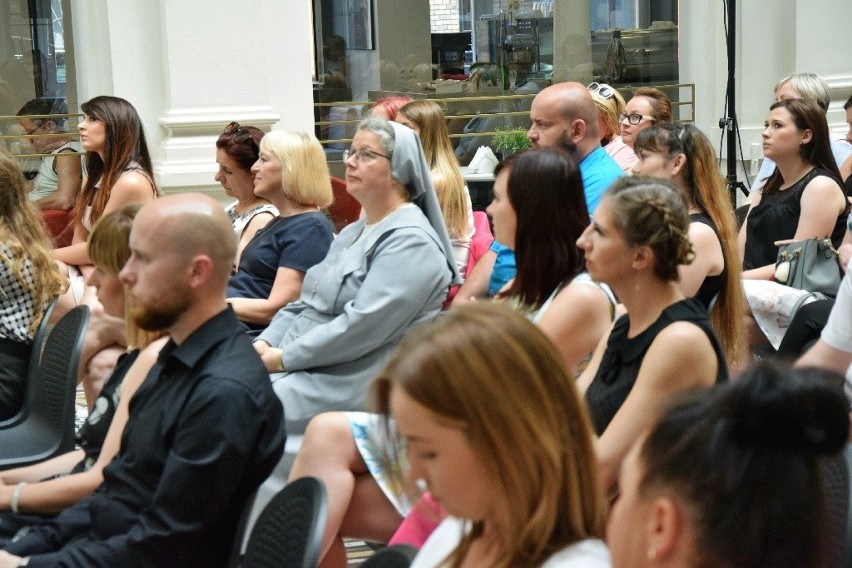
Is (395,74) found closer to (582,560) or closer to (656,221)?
(656,221)

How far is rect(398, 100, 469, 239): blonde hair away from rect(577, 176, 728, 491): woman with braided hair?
2.25m

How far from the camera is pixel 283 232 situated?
4.51 m

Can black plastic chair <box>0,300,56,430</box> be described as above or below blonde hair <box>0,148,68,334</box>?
below

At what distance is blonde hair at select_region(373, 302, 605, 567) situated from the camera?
151 cm

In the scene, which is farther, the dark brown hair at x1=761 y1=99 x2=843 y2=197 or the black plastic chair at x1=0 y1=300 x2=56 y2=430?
the dark brown hair at x1=761 y1=99 x2=843 y2=197

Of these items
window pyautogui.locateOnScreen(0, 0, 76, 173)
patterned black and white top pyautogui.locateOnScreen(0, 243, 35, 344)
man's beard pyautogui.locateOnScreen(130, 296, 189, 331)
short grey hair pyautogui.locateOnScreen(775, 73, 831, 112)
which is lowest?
patterned black and white top pyautogui.locateOnScreen(0, 243, 35, 344)

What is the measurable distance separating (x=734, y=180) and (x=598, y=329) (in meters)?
4.29

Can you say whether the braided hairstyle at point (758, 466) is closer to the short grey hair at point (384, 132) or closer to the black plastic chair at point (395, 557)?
the black plastic chair at point (395, 557)

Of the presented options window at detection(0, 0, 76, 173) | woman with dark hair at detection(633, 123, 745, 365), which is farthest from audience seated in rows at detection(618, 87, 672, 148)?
window at detection(0, 0, 76, 173)

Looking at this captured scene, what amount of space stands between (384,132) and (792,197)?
200 centimetres

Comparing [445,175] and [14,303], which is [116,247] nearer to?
[14,303]

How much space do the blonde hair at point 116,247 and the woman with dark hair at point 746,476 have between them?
1.99 m

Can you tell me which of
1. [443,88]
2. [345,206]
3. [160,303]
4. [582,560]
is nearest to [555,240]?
[160,303]

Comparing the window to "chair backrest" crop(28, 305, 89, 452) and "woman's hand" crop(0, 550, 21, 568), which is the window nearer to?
"chair backrest" crop(28, 305, 89, 452)
